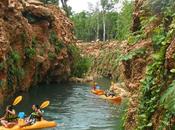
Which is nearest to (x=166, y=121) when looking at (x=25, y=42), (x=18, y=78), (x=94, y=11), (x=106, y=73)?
(x=18, y=78)

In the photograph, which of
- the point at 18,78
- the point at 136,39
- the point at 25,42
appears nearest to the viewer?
the point at 136,39

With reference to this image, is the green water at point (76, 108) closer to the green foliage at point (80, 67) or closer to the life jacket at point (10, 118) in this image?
the life jacket at point (10, 118)

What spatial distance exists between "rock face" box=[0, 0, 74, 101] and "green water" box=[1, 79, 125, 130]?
4.93ft

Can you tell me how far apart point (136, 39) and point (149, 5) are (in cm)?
98

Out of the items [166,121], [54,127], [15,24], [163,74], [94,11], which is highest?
[94,11]

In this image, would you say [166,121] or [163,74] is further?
[163,74]

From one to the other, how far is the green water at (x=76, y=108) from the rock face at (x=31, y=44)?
4.93 ft

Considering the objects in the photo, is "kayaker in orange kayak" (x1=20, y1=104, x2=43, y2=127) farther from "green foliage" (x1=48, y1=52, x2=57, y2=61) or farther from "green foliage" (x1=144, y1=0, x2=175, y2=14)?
"green foliage" (x1=48, y1=52, x2=57, y2=61)

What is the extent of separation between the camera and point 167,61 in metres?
6.36

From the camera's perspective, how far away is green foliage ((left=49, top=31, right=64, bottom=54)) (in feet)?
129

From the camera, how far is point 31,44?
1293 inches

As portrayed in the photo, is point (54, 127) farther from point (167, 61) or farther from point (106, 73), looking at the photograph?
point (106, 73)

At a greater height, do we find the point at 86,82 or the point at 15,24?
the point at 15,24

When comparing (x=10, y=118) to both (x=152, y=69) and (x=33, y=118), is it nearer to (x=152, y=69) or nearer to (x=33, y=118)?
(x=33, y=118)
